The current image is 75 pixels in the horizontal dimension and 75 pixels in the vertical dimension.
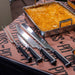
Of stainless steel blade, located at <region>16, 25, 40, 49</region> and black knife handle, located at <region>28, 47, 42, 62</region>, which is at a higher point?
stainless steel blade, located at <region>16, 25, 40, 49</region>

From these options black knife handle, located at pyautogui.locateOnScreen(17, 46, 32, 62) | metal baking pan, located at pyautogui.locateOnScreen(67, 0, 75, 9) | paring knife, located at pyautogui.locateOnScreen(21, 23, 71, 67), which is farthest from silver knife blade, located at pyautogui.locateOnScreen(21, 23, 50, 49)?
metal baking pan, located at pyautogui.locateOnScreen(67, 0, 75, 9)

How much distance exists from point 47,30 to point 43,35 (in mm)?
42

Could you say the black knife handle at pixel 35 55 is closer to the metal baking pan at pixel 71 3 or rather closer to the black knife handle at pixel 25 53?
the black knife handle at pixel 25 53

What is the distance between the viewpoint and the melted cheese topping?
106cm

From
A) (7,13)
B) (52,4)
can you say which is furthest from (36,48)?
(7,13)

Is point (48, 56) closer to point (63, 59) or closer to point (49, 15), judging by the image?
point (63, 59)

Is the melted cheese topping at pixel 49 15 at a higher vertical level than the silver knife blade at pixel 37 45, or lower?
higher

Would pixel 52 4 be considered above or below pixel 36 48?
above

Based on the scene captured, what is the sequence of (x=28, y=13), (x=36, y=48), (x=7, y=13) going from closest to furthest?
(x=36, y=48), (x=28, y=13), (x=7, y=13)

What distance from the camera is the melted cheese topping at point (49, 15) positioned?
3.47 ft

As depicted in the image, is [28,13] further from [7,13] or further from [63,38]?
[7,13]

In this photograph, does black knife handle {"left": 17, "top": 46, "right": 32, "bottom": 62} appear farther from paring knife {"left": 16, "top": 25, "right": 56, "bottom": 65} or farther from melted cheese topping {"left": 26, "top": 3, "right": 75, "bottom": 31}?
melted cheese topping {"left": 26, "top": 3, "right": 75, "bottom": 31}

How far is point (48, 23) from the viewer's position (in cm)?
108

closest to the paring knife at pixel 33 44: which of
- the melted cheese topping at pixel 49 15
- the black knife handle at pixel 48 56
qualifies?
the black knife handle at pixel 48 56
